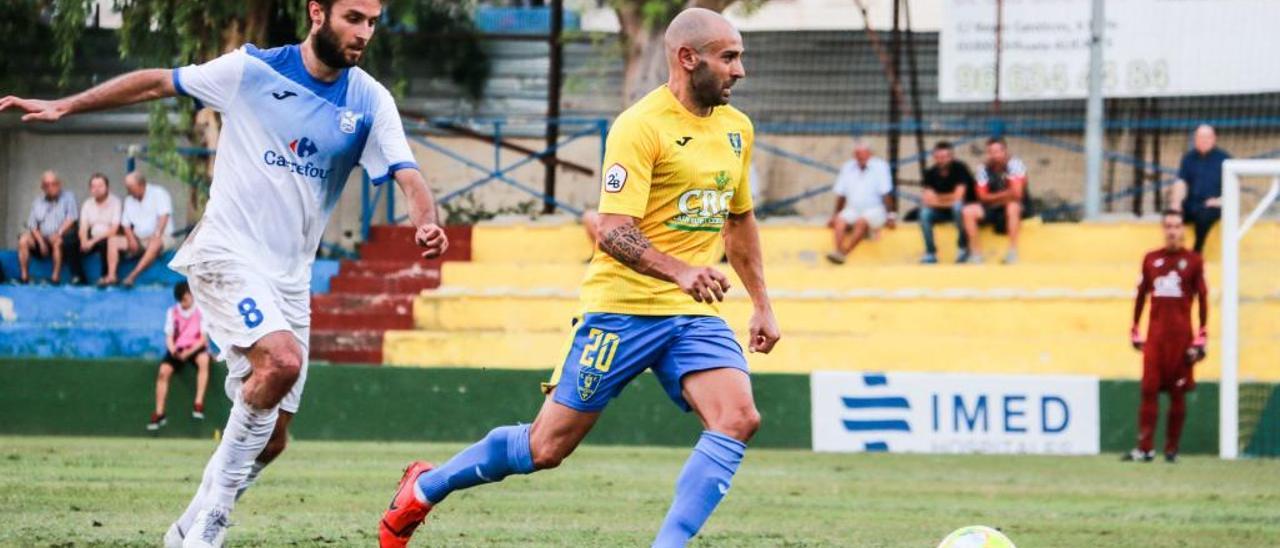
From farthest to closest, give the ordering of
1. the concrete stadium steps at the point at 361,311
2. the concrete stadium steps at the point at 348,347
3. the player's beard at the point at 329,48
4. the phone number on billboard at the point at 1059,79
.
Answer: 1. the phone number on billboard at the point at 1059,79
2. the concrete stadium steps at the point at 361,311
3. the concrete stadium steps at the point at 348,347
4. the player's beard at the point at 329,48

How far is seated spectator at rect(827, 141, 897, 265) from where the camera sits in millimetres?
22672

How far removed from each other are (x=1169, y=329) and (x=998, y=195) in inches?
191

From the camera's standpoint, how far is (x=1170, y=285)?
17.8 m

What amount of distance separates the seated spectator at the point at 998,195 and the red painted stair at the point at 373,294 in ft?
19.5

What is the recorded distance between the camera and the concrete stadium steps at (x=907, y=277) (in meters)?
21.5

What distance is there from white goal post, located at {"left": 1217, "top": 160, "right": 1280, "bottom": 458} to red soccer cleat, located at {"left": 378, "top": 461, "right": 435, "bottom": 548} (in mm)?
12065

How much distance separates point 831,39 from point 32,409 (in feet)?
38.9

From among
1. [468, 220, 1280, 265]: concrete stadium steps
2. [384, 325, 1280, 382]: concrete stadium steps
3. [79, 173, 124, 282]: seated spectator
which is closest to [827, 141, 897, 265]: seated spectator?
[468, 220, 1280, 265]: concrete stadium steps

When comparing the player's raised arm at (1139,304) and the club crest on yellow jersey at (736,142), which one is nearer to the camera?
the club crest on yellow jersey at (736,142)

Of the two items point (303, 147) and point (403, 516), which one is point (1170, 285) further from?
point (303, 147)

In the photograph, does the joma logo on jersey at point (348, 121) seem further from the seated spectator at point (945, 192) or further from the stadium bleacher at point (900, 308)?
the seated spectator at point (945, 192)

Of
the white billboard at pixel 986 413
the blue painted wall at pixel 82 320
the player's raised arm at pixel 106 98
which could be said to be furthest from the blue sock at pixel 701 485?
the blue painted wall at pixel 82 320

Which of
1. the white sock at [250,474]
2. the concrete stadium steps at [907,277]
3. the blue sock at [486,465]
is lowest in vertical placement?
the concrete stadium steps at [907,277]

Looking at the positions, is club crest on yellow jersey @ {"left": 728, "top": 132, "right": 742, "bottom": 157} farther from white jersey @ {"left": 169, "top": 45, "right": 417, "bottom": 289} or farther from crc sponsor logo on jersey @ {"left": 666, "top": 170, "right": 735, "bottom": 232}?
white jersey @ {"left": 169, "top": 45, "right": 417, "bottom": 289}
